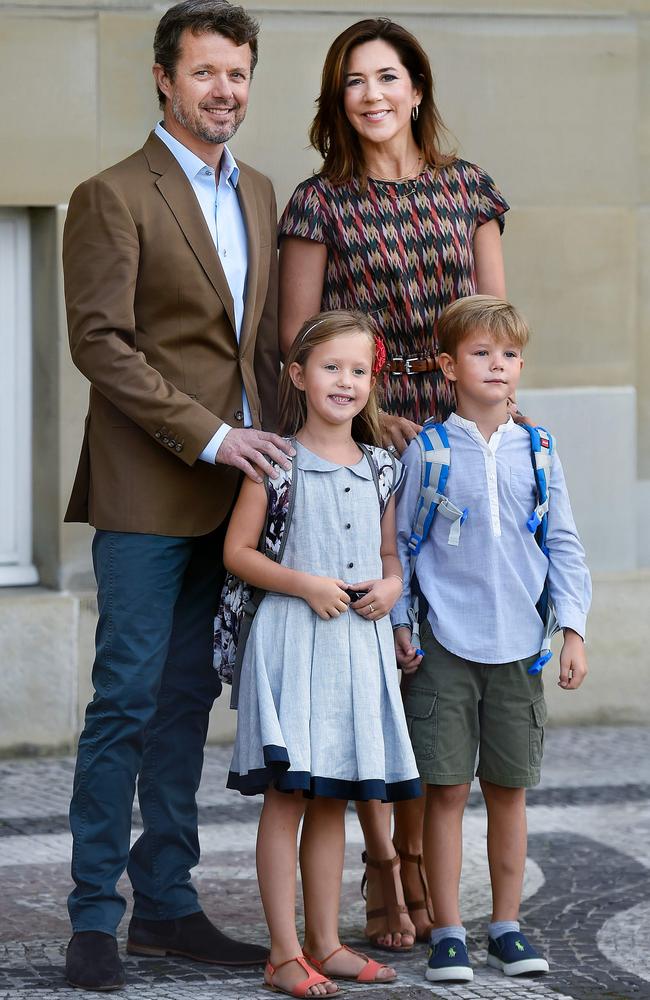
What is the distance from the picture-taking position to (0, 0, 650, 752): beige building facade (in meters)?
6.04

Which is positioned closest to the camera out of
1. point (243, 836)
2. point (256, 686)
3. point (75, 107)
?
point (256, 686)

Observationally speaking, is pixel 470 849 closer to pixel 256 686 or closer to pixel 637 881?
pixel 637 881

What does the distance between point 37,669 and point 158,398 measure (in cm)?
266

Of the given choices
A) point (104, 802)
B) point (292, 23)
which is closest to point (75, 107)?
point (292, 23)

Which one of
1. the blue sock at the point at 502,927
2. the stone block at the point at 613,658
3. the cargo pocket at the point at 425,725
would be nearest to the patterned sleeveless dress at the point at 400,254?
the cargo pocket at the point at 425,725

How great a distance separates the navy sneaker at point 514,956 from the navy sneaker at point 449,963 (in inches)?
3.8

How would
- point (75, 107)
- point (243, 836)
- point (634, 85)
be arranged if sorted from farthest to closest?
1. point (634, 85)
2. point (75, 107)
3. point (243, 836)

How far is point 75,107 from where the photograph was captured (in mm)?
6031

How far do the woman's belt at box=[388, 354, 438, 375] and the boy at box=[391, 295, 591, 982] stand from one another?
0.18m

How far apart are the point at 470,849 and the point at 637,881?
54 centimetres

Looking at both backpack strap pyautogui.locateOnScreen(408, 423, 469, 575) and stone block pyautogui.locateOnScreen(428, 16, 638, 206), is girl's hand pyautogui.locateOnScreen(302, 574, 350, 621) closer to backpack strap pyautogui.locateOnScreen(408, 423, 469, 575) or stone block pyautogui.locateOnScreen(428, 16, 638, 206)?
backpack strap pyautogui.locateOnScreen(408, 423, 469, 575)

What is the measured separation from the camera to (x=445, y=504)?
386 cm

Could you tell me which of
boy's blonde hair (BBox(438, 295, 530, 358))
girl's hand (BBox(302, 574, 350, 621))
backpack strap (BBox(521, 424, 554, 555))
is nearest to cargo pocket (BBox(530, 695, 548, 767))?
backpack strap (BBox(521, 424, 554, 555))

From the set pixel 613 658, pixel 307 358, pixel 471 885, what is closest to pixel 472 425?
pixel 307 358
